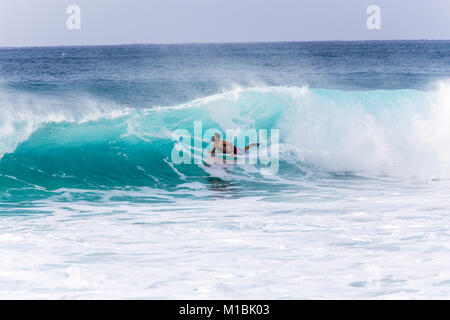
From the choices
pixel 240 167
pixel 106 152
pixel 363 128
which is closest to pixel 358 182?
pixel 240 167

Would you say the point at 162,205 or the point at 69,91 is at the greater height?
the point at 69,91

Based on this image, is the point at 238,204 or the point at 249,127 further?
the point at 249,127

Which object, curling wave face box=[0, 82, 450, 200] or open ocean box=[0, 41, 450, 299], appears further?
curling wave face box=[0, 82, 450, 200]

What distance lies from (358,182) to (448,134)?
3.76m

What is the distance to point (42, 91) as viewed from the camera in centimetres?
3027

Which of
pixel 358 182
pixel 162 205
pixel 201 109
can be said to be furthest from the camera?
pixel 201 109

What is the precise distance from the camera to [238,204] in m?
8.45

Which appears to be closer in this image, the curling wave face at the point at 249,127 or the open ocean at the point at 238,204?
the open ocean at the point at 238,204

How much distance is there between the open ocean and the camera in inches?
198

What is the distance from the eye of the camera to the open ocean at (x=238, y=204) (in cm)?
504
